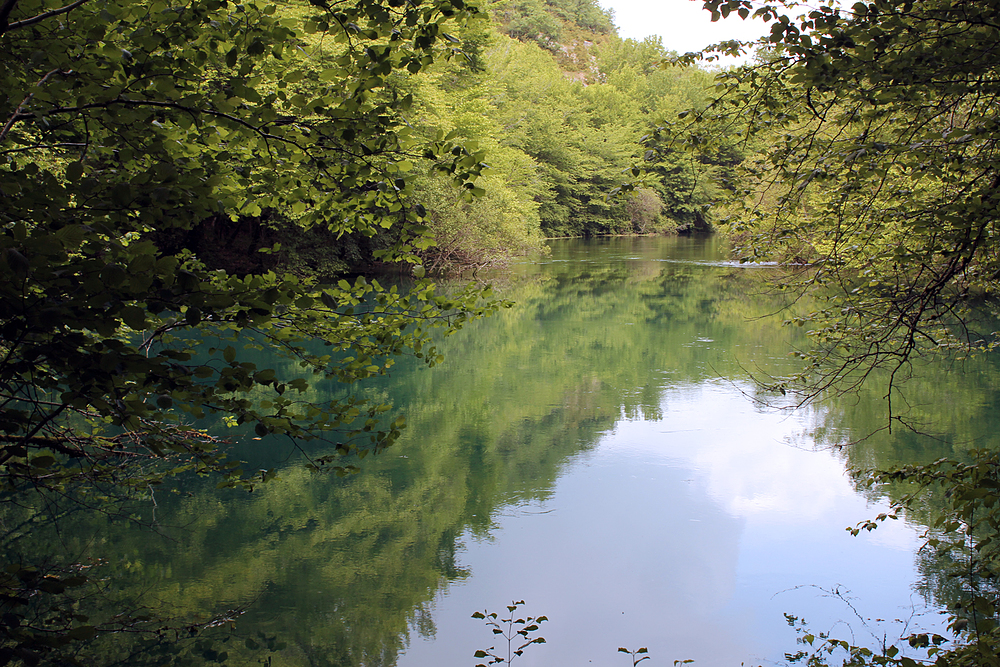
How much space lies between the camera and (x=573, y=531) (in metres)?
6.57

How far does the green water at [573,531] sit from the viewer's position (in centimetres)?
503

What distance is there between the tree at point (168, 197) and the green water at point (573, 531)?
2376 mm

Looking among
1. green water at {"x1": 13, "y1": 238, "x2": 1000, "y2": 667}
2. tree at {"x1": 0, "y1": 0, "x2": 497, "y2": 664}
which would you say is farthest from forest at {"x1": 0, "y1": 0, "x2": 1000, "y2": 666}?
green water at {"x1": 13, "y1": 238, "x2": 1000, "y2": 667}

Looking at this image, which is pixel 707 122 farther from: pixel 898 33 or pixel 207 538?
pixel 207 538

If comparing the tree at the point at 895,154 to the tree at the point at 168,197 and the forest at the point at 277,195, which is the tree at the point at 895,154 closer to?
the forest at the point at 277,195

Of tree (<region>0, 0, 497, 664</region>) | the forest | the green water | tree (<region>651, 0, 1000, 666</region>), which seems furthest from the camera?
the green water

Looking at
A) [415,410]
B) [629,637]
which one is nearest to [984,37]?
[629,637]

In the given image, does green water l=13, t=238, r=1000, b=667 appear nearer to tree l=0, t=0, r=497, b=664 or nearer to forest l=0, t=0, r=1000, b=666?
forest l=0, t=0, r=1000, b=666

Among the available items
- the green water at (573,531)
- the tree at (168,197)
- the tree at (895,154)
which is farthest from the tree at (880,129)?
the green water at (573,531)

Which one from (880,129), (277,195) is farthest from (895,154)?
(277,195)

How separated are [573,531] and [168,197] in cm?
512

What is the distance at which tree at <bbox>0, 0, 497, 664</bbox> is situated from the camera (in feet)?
6.29

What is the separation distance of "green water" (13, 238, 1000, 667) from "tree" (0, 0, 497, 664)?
2.38m

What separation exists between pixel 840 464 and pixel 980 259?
175 inches
